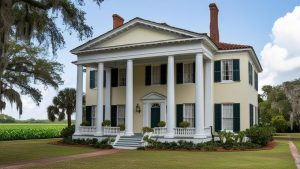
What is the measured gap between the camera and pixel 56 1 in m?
15.9

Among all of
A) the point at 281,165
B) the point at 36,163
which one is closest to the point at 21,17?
the point at 36,163

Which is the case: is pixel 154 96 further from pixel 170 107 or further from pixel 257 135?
pixel 257 135

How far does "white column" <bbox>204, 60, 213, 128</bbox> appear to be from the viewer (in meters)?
25.1

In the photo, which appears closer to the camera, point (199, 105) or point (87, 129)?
point (199, 105)

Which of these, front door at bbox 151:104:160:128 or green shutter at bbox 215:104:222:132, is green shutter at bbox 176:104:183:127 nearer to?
front door at bbox 151:104:160:128

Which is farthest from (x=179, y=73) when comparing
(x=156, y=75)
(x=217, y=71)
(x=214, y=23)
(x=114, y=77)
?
(x=114, y=77)

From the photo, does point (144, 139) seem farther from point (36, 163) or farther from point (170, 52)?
point (36, 163)

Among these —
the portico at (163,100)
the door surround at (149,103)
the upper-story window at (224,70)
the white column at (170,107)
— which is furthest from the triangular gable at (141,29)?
the door surround at (149,103)

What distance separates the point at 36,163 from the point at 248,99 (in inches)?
585

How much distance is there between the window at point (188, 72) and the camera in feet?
85.7

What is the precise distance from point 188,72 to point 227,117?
4.07m

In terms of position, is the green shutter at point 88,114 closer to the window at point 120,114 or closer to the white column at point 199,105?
the window at point 120,114

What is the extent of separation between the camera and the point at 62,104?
38938 mm

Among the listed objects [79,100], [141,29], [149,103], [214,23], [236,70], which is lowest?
[149,103]
